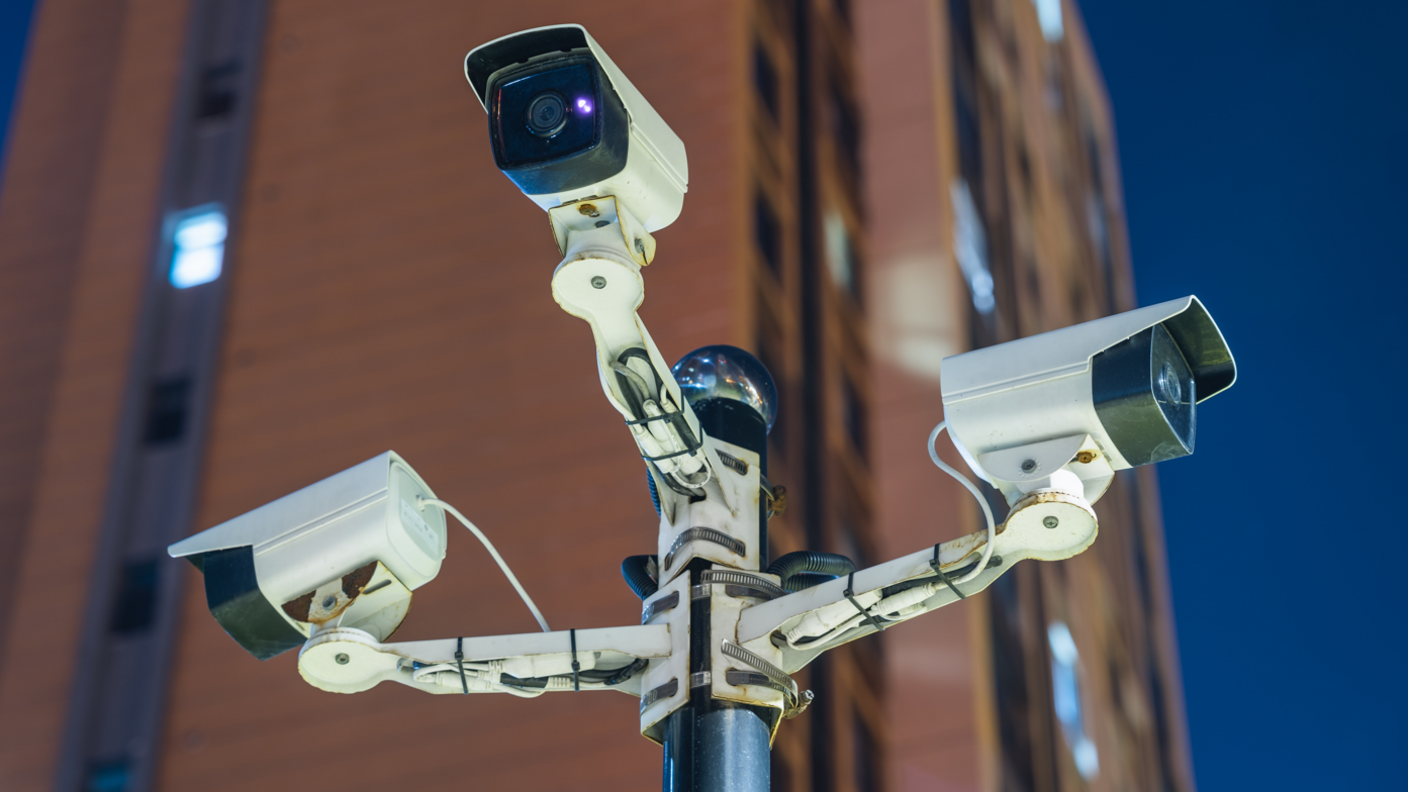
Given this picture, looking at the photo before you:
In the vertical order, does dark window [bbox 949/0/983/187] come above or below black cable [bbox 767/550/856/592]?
above

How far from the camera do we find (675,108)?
71.8 feet

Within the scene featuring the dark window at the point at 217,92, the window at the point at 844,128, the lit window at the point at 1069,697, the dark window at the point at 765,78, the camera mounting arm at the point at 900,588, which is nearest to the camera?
the camera mounting arm at the point at 900,588

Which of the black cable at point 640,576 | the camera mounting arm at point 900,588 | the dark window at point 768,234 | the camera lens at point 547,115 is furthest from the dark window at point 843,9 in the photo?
the camera mounting arm at point 900,588

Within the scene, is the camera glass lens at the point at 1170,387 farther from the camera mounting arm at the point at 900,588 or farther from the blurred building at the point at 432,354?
the blurred building at the point at 432,354

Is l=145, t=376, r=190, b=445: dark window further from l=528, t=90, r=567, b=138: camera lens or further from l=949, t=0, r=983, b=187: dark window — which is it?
l=528, t=90, r=567, b=138: camera lens

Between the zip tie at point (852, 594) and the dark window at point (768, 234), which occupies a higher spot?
the dark window at point (768, 234)

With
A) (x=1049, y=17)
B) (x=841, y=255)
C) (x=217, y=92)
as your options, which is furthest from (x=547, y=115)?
(x=1049, y=17)

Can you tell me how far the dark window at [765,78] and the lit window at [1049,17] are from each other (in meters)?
21.8

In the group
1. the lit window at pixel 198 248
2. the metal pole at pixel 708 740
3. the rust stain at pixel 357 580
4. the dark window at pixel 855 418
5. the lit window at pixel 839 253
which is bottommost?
the metal pole at pixel 708 740

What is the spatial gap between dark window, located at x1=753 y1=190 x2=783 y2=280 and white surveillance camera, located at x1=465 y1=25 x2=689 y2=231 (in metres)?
17.2

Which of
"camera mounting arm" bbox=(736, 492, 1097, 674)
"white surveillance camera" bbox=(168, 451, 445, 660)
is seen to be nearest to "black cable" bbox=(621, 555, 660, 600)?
"camera mounting arm" bbox=(736, 492, 1097, 674)

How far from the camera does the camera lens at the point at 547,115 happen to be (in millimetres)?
4645

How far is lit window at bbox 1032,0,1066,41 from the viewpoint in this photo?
1783 inches

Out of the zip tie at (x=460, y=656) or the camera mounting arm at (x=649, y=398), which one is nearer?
the camera mounting arm at (x=649, y=398)
